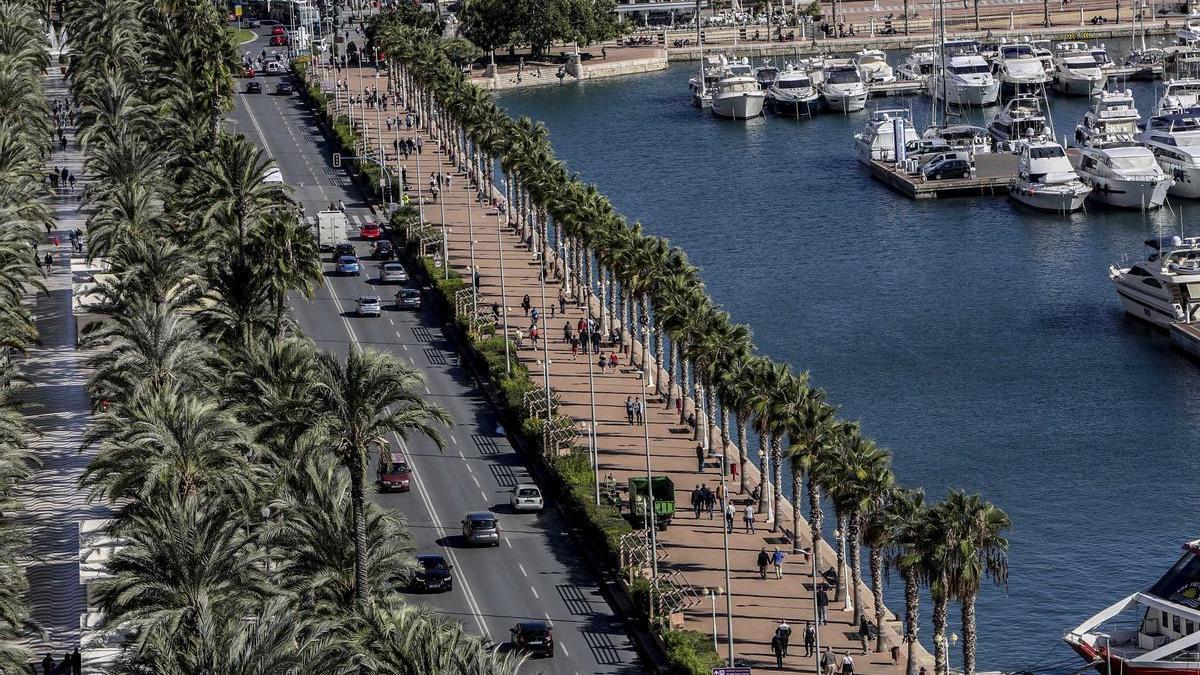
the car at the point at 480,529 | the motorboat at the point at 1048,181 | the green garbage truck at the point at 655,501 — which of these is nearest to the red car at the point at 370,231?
the motorboat at the point at 1048,181

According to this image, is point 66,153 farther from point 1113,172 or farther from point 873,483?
point 873,483

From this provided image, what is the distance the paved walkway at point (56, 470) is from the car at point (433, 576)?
47.5 ft

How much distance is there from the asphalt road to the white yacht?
45001mm

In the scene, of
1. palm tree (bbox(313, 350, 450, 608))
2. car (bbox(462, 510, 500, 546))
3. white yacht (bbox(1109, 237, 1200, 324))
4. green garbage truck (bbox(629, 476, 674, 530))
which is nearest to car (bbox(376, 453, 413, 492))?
car (bbox(462, 510, 500, 546))

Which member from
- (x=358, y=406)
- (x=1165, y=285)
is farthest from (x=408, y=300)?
(x=358, y=406)

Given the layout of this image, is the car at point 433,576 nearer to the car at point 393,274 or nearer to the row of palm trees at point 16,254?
the row of palm trees at point 16,254

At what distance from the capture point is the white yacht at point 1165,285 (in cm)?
14475

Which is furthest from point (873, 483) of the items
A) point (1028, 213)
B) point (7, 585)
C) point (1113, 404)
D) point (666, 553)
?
point (1028, 213)

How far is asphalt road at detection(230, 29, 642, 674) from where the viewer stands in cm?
9725

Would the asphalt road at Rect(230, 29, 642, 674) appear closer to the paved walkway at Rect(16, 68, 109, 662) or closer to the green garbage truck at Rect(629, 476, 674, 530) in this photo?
the green garbage truck at Rect(629, 476, 674, 530)

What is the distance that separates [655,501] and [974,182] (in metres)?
91.8

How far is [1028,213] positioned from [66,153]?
78.9 metres

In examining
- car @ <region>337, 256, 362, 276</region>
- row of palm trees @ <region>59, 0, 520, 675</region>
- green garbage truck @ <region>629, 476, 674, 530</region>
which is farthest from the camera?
car @ <region>337, 256, 362, 276</region>

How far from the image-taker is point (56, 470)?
112875mm
